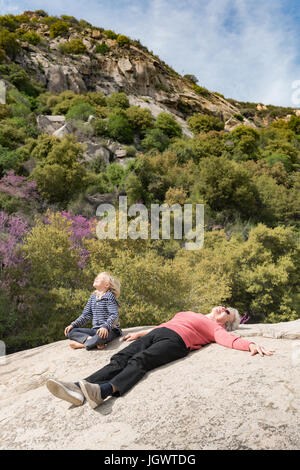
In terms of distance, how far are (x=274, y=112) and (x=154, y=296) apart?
73569 mm

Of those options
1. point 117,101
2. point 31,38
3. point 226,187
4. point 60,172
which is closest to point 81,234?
point 60,172

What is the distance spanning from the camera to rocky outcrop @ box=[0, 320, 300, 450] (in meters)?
2.44

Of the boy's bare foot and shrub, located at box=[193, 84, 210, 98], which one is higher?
shrub, located at box=[193, 84, 210, 98]

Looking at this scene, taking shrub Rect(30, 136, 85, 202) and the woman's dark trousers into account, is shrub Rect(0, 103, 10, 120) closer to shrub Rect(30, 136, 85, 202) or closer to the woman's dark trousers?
shrub Rect(30, 136, 85, 202)

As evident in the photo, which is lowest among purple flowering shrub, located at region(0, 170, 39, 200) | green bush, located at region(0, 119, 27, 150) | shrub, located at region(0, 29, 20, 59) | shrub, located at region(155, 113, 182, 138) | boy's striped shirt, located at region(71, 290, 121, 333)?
boy's striped shirt, located at region(71, 290, 121, 333)

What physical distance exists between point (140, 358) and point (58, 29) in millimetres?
59529

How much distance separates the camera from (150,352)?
A: 11.4ft

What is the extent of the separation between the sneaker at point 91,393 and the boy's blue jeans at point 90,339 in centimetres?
146

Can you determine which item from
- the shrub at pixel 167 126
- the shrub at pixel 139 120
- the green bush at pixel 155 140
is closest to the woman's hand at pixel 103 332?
the green bush at pixel 155 140

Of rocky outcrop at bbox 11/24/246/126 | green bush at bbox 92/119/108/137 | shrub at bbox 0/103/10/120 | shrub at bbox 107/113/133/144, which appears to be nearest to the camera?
shrub at bbox 0/103/10/120

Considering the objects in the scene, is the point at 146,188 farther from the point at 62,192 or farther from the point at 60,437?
the point at 60,437

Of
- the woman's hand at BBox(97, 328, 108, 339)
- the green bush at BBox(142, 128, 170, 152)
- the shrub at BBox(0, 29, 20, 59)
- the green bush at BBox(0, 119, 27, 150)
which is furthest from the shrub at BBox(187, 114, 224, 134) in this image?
the woman's hand at BBox(97, 328, 108, 339)

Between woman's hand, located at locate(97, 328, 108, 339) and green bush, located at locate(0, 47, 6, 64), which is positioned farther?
green bush, located at locate(0, 47, 6, 64)

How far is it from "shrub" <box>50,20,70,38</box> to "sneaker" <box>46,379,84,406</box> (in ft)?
192
